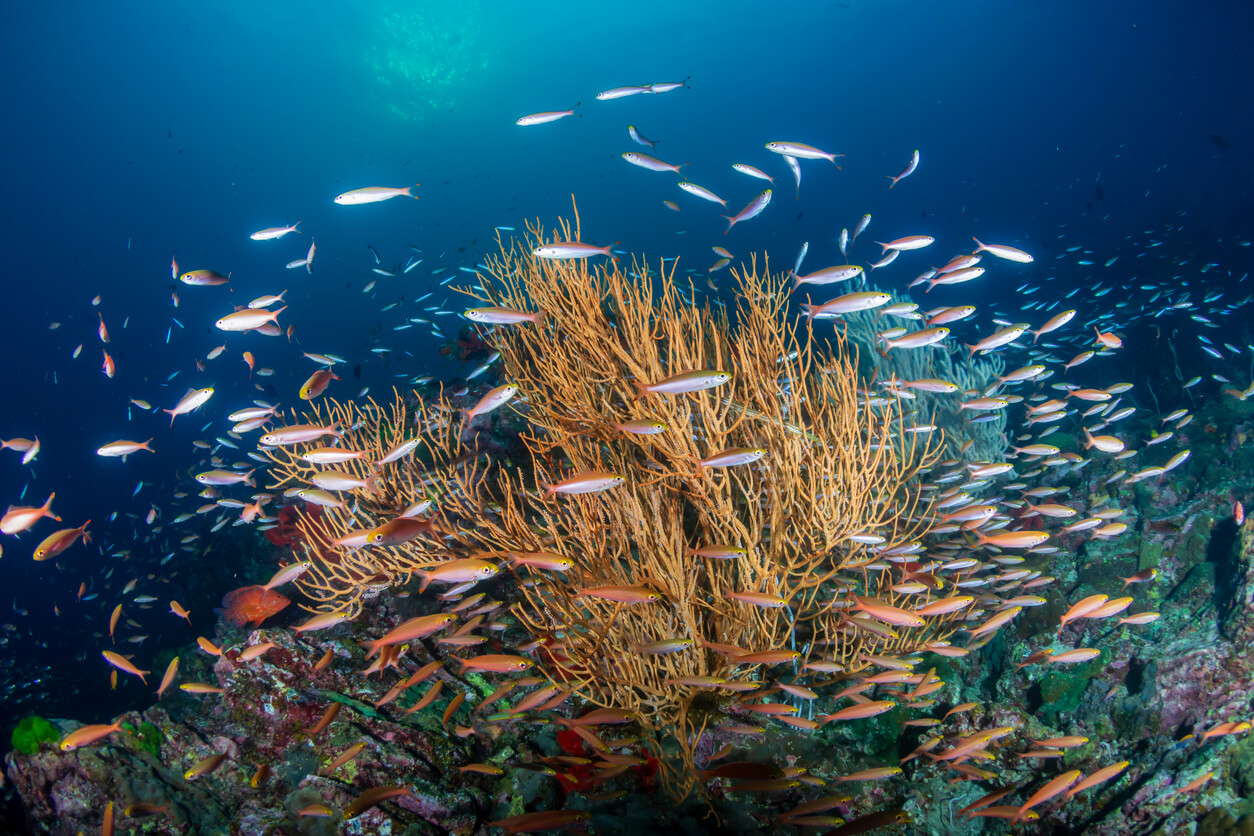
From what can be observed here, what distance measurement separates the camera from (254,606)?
251 inches

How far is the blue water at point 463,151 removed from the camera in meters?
38.0

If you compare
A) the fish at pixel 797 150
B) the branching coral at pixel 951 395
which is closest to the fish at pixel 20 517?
the fish at pixel 797 150

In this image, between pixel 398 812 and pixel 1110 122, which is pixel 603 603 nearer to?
pixel 398 812

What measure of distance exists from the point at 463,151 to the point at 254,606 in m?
63.0

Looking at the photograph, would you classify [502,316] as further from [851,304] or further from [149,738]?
[149,738]

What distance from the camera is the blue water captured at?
125 feet

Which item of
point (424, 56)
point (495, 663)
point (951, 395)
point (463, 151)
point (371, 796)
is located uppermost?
point (463, 151)

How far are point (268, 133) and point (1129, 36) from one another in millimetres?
99729

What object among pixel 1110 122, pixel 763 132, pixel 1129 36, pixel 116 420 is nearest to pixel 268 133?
pixel 116 420

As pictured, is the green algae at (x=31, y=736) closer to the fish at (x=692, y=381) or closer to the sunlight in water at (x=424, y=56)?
the fish at (x=692, y=381)

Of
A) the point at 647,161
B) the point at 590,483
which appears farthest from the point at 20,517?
the point at 647,161

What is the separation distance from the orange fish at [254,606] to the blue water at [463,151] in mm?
10921

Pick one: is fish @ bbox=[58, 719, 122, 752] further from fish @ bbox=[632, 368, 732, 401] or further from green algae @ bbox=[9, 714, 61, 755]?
fish @ bbox=[632, 368, 732, 401]

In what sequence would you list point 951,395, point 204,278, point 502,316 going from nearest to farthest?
point 502,316 → point 204,278 → point 951,395
